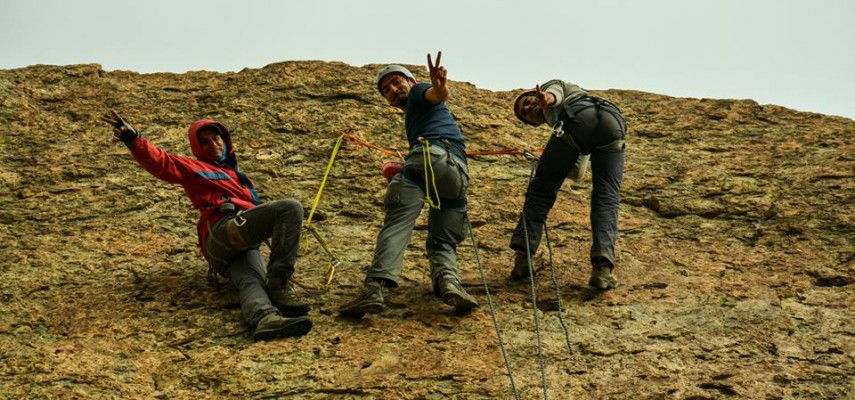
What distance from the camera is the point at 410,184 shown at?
738 centimetres

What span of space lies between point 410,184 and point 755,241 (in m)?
3.30

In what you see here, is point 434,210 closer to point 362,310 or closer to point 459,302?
point 459,302

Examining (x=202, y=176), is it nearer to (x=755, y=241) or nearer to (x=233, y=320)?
(x=233, y=320)

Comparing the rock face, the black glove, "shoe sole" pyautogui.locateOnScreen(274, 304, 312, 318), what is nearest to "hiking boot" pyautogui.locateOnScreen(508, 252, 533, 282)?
the rock face

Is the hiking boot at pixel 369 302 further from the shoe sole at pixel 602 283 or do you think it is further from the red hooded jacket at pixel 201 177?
the shoe sole at pixel 602 283

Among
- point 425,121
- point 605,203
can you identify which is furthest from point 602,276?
point 425,121

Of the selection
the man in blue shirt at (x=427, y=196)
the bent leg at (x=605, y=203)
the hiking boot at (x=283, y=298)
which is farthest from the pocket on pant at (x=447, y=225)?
the hiking boot at (x=283, y=298)

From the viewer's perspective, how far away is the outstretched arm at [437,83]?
22.8ft

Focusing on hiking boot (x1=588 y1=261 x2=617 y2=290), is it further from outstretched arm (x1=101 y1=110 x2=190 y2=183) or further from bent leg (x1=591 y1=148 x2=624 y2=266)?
outstretched arm (x1=101 y1=110 x2=190 y2=183)

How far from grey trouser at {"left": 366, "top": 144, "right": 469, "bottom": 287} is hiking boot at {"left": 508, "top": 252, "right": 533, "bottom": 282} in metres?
0.59

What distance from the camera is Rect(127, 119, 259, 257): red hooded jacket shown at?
7074 mm

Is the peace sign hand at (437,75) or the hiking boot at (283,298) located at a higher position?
the peace sign hand at (437,75)

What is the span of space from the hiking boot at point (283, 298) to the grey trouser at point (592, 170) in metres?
1.90

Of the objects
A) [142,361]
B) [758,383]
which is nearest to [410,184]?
[142,361]
